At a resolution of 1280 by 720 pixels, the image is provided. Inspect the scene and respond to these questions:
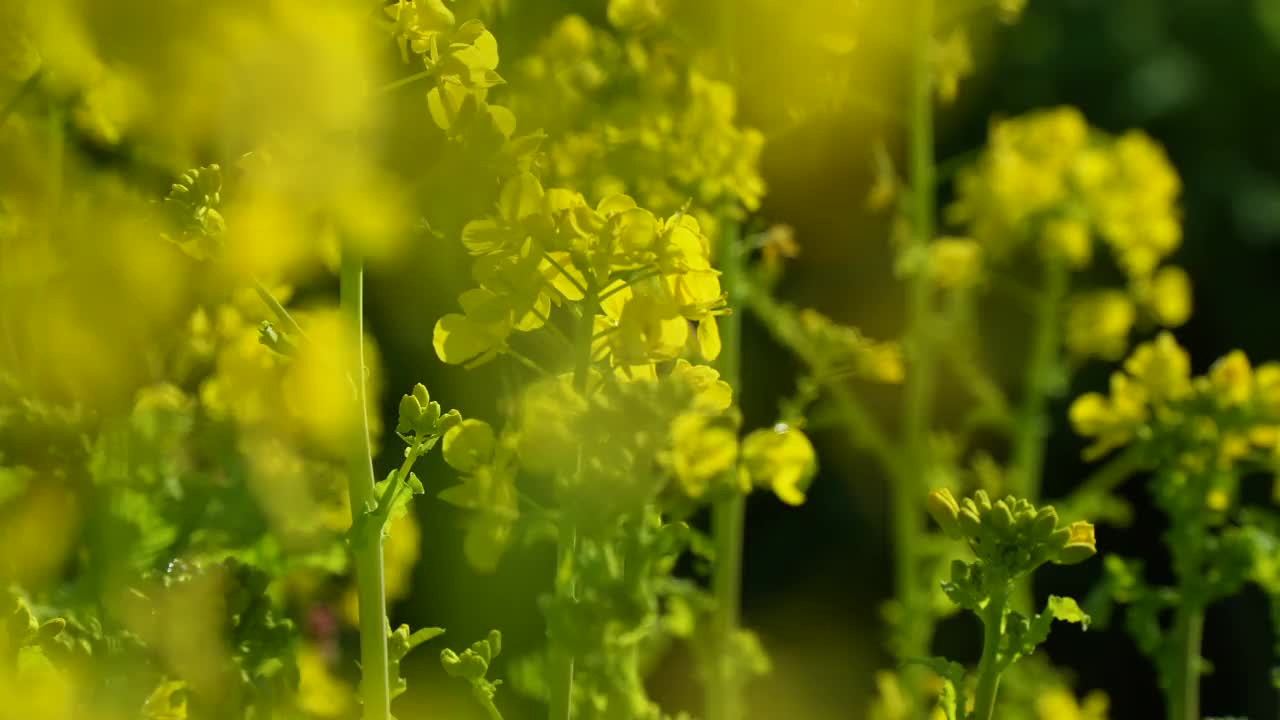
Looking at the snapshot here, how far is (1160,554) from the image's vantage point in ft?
17.2

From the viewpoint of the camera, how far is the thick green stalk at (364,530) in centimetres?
116

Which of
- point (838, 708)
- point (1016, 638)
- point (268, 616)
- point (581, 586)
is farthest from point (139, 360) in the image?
point (838, 708)

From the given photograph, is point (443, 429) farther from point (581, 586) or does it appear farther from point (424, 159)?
point (424, 159)

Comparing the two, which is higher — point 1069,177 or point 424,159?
point 1069,177

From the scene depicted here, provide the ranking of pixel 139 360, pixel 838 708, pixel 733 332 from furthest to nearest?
pixel 838 708
pixel 733 332
pixel 139 360

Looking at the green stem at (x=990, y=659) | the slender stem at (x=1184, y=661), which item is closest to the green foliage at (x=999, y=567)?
the green stem at (x=990, y=659)

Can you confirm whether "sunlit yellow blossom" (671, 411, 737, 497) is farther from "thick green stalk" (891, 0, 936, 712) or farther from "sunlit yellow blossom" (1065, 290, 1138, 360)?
"sunlit yellow blossom" (1065, 290, 1138, 360)

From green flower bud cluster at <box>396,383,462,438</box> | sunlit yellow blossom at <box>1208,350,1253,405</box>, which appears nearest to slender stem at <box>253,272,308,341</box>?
green flower bud cluster at <box>396,383,462,438</box>

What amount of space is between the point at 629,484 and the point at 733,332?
849 millimetres

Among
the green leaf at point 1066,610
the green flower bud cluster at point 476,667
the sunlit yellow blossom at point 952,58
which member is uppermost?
the sunlit yellow blossom at point 952,58

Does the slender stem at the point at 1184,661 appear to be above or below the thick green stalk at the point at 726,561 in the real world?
below

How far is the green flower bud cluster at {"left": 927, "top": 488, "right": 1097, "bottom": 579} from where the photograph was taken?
122 cm

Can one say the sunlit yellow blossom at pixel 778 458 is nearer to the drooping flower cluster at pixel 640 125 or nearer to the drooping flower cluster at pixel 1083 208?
the drooping flower cluster at pixel 640 125

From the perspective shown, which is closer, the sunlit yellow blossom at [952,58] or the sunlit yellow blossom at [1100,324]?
the sunlit yellow blossom at [952,58]
